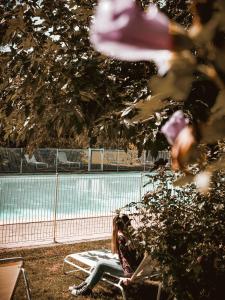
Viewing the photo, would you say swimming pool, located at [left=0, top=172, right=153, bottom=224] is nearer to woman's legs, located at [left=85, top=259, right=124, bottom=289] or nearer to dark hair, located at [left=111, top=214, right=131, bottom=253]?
woman's legs, located at [left=85, top=259, right=124, bottom=289]

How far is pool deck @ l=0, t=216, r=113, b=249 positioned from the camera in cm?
858

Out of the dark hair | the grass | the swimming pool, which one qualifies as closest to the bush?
the dark hair

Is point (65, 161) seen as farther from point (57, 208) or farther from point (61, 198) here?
point (57, 208)

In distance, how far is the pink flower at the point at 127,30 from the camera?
30 centimetres

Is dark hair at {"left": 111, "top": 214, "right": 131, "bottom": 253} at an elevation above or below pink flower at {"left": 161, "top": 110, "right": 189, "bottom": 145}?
below

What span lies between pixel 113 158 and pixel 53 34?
90.1ft

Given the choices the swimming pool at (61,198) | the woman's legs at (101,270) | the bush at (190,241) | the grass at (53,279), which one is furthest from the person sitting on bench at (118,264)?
the swimming pool at (61,198)

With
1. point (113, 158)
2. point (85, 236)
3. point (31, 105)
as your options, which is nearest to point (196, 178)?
point (31, 105)

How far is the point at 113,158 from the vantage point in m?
31.5

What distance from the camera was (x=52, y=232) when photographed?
9312mm

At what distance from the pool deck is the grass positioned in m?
0.48

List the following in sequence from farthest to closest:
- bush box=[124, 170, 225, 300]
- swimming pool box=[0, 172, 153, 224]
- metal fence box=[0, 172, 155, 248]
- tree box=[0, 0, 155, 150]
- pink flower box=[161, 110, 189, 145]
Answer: swimming pool box=[0, 172, 153, 224] → metal fence box=[0, 172, 155, 248] → bush box=[124, 170, 225, 300] → tree box=[0, 0, 155, 150] → pink flower box=[161, 110, 189, 145]

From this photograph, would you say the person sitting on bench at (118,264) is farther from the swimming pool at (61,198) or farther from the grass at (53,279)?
the swimming pool at (61,198)

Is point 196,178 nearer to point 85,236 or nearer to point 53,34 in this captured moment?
point 53,34
